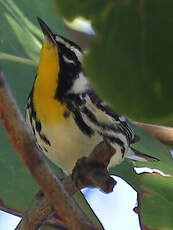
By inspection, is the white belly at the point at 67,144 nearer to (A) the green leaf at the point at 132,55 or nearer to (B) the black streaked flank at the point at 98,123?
(B) the black streaked flank at the point at 98,123

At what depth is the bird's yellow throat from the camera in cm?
176

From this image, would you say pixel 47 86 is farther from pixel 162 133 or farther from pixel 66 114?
pixel 162 133

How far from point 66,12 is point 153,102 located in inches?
4.8

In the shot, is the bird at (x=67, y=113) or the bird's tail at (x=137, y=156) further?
the bird's tail at (x=137, y=156)

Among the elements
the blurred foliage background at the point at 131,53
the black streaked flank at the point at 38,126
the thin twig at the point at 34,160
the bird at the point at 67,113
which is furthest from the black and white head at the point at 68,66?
the blurred foliage background at the point at 131,53

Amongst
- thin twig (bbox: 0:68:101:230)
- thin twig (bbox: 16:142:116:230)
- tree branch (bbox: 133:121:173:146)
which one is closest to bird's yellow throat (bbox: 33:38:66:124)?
tree branch (bbox: 133:121:173:146)

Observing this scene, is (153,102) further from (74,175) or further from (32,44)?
(32,44)

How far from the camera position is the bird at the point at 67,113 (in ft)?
5.50

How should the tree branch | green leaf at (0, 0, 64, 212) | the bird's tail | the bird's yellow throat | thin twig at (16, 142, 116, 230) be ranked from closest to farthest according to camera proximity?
thin twig at (16, 142, 116, 230) → the tree branch → the bird's yellow throat → green leaf at (0, 0, 64, 212) → the bird's tail

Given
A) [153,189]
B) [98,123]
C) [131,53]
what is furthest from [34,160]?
[153,189]

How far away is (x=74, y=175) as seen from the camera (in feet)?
3.50

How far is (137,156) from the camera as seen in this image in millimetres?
2049

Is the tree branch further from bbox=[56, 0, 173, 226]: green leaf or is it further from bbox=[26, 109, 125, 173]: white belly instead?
bbox=[56, 0, 173, 226]: green leaf

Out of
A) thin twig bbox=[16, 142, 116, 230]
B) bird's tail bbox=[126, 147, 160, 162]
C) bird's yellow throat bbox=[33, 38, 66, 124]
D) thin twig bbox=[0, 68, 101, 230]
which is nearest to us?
thin twig bbox=[0, 68, 101, 230]
